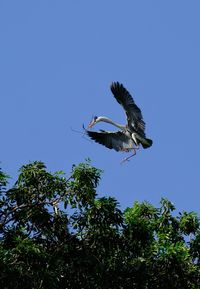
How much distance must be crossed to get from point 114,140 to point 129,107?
1.35 meters

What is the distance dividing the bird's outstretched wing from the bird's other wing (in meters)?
0.40

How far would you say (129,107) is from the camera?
63.4 feet

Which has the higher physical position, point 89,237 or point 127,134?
point 127,134

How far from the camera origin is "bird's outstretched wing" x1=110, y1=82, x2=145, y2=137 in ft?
62.0

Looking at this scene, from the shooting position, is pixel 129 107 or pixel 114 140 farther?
pixel 114 140

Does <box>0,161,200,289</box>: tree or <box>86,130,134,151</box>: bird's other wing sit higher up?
<box>86,130,134,151</box>: bird's other wing

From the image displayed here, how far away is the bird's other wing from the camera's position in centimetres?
2025

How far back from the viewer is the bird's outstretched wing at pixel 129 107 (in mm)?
18891

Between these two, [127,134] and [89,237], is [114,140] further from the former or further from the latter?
[89,237]

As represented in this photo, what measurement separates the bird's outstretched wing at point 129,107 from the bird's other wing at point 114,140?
396 mm

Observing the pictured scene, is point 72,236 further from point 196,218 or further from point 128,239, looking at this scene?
point 196,218

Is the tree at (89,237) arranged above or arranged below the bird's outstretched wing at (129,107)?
below

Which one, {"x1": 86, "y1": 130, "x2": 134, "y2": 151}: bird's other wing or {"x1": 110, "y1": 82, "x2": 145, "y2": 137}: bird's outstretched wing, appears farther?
{"x1": 86, "y1": 130, "x2": 134, "y2": 151}: bird's other wing

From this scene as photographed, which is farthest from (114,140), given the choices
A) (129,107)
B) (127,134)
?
(129,107)
